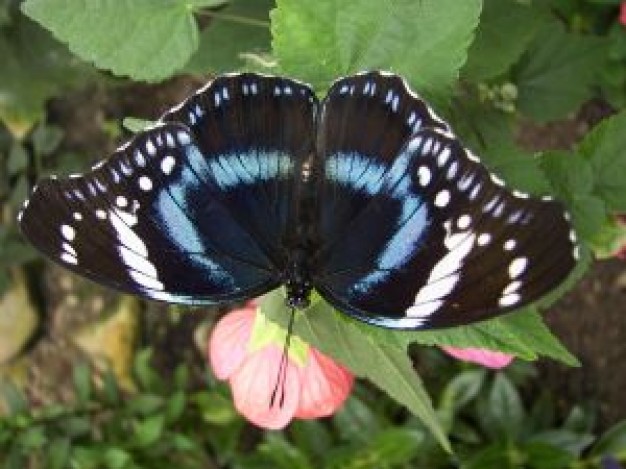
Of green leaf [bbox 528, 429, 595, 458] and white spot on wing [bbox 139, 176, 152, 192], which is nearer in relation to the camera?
white spot on wing [bbox 139, 176, 152, 192]

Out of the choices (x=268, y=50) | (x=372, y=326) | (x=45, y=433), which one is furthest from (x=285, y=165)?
(x=45, y=433)

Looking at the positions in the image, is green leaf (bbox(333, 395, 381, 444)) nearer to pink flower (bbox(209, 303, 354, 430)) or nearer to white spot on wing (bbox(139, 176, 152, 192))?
pink flower (bbox(209, 303, 354, 430))

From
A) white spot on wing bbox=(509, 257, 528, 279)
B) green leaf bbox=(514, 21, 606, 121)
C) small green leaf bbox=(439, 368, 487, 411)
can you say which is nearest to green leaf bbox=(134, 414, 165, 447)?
small green leaf bbox=(439, 368, 487, 411)

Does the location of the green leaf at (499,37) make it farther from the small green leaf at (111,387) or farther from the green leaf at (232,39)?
the small green leaf at (111,387)

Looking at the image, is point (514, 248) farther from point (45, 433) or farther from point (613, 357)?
point (45, 433)

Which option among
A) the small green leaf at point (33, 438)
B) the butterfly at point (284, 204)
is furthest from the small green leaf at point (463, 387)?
the butterfly at point (284, 204)

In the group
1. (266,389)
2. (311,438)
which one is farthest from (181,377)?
(266,389)

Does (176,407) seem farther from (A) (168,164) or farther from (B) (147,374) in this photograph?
(A) (168,164)
